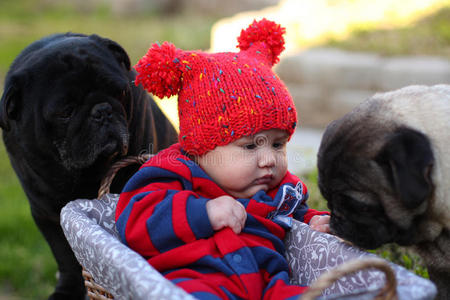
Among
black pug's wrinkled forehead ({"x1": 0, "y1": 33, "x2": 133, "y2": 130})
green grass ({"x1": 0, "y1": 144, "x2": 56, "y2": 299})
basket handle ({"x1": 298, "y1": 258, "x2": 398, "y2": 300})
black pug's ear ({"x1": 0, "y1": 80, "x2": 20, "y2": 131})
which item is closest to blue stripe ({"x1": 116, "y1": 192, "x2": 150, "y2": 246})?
black pug's wrinkled forehead ({"x1": 0, "y1": 33, "x2": 133, "y2": 130})

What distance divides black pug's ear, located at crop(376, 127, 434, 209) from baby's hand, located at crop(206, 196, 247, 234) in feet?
2.57

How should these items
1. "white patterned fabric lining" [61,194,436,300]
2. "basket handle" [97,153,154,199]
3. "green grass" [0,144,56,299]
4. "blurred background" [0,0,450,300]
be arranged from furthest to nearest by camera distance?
"blurred background" [0,0,450,300]
"green grass" [0,144,56,299]
"basket handle" [97,153,154,199]
"white patterned fabric lining" [61,194,436,300]

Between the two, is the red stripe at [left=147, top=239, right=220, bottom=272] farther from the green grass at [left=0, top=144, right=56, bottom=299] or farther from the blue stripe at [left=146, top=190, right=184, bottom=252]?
the green grass at [left=0, top=144, right=56, bottom=299]

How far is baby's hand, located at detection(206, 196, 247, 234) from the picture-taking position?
2.42 metres

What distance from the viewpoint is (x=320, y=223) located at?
8.70ft

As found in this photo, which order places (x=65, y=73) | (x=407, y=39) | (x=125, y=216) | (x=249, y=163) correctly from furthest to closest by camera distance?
(x=407, y=39) → (x=65, y=73) → (x=249, y=163) → (x=125, y=216)

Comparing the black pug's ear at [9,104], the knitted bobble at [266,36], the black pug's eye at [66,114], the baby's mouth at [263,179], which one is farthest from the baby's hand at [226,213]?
the black pug's ear at [9,104]

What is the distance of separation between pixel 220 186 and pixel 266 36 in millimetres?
973

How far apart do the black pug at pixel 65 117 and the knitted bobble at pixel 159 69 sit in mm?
252

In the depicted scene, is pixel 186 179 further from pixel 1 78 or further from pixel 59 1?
pixel 59 1

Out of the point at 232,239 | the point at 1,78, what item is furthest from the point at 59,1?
the point at 232,239

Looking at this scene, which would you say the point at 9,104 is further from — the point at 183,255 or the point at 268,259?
the point at 268,259

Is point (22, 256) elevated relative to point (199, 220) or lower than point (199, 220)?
lower

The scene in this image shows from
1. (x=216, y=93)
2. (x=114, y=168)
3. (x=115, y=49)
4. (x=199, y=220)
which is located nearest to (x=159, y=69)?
(x=216, y=93)
